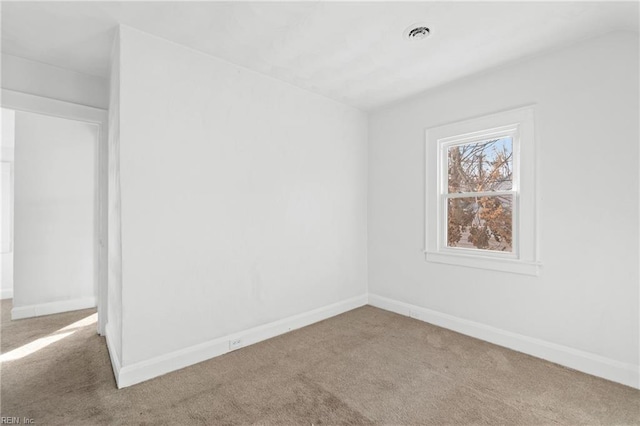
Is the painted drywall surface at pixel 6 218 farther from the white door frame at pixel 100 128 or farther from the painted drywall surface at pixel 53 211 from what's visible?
the white door frame at pixel 100 128

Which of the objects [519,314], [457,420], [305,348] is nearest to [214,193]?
[305,348]

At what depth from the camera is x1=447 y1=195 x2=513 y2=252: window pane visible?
9.51 feet

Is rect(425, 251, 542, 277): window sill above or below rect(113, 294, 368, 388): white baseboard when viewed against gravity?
above

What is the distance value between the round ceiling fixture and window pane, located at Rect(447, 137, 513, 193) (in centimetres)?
133

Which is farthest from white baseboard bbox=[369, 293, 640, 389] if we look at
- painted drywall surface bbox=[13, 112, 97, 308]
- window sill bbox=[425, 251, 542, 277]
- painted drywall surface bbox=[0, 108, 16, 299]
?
painted drywall surface bbox=[0, 108, 16, 299]

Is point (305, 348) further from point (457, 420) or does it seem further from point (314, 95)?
point (314, 95)

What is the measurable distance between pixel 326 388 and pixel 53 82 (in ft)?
11.4

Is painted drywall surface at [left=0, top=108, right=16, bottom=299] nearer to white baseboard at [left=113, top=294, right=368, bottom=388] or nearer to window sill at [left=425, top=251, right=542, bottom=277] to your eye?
white baseboard at [left=113, top=294, right=368, bottom=388]

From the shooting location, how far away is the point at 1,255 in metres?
4.72

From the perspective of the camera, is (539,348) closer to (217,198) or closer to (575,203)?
(575,203)

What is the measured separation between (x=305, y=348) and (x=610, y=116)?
3.04 m

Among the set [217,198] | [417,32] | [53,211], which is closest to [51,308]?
[53,211]

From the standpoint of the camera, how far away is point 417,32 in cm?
226

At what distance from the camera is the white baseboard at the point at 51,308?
3.59m
